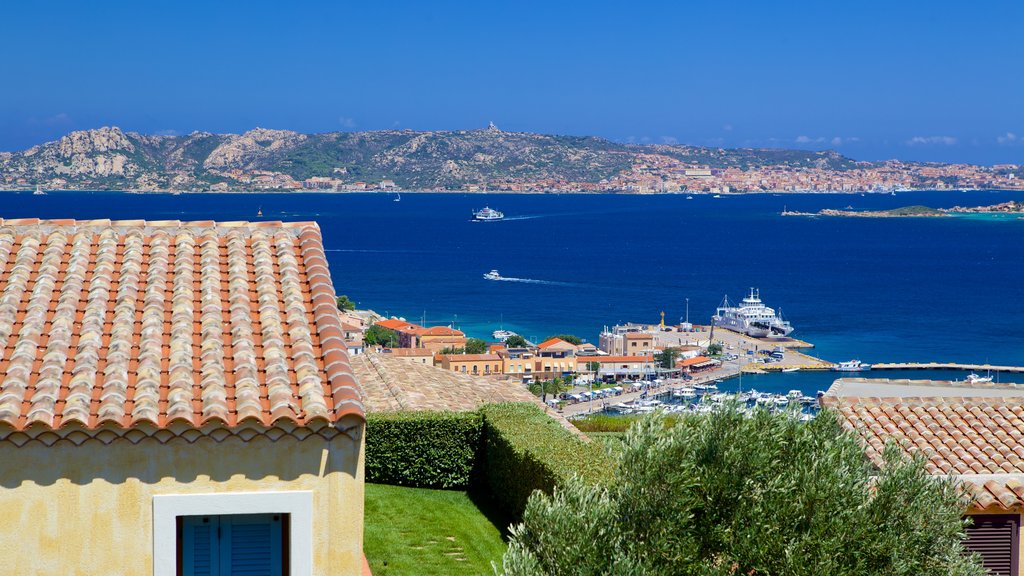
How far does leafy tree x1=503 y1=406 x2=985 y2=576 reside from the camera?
223 inches

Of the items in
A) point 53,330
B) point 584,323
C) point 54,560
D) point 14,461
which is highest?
point 53,330

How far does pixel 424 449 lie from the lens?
1563 centimetres

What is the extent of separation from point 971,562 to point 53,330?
519cm

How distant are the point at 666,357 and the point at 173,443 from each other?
2757 inches

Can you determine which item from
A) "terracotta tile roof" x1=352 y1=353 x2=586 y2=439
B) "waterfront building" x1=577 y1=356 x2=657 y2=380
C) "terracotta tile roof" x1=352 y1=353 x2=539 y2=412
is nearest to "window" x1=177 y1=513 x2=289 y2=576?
"terracotta tile roof" x1=352 y1=353 x2=586 y2=439

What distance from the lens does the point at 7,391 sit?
5648 millimetres

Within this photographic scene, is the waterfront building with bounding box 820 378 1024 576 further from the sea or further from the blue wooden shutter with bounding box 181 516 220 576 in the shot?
the sea

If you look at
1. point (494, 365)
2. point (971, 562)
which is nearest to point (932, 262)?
point (494, 365)

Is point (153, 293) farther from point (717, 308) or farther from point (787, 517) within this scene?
point (717, 308)

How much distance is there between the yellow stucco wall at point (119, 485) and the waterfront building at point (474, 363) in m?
55.8

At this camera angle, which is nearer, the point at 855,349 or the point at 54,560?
the point at 54,560

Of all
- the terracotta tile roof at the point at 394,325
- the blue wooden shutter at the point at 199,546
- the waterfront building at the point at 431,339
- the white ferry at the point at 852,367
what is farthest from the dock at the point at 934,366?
the blue wooden shutter at the point at 199,546

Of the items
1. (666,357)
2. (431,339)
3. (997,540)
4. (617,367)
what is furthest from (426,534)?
(666,357)

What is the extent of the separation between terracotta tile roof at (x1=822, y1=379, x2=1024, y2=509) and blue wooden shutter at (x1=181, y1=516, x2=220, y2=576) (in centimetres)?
534
